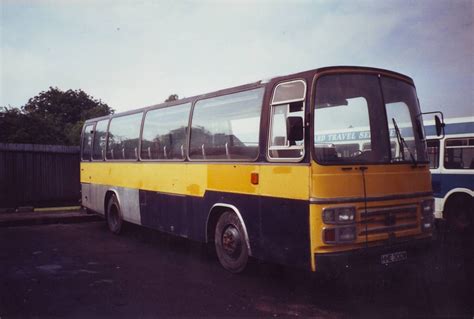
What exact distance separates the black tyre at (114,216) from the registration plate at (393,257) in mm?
6787

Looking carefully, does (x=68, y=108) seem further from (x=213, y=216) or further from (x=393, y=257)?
(x=393, y=257)

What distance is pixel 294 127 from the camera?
5.36 metres

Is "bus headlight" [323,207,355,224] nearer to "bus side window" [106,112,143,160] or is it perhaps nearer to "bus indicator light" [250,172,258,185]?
"bus indicator light" [250,172,258,185]

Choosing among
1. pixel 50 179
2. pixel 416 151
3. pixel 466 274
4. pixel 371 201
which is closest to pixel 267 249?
pixel 371 201

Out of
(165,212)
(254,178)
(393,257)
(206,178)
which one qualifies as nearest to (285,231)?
(254,178)

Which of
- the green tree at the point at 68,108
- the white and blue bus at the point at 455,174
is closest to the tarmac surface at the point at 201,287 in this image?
the white and blue bus at the point at 455,174

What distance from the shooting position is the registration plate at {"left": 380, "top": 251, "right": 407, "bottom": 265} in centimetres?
553

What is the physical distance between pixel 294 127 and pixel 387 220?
174cm

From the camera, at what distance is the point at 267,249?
5.97 metres

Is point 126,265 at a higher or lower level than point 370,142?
lower

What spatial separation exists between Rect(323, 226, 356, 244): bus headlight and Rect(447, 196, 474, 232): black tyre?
710 cm

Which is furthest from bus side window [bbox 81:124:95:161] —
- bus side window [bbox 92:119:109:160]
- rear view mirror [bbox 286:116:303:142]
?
rear view mirror [bbox 286:116:303:142]

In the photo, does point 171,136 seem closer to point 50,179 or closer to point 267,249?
point 267,249

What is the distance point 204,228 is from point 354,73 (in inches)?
136
